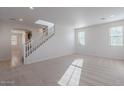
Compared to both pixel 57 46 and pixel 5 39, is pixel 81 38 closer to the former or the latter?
pixel 57 46

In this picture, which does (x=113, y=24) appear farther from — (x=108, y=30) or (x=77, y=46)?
(x=77, y=46)

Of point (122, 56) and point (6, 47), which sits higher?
point (6, 47)

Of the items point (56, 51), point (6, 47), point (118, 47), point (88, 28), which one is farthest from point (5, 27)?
point (118, 47)

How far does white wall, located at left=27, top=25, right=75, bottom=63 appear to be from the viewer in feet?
18.2

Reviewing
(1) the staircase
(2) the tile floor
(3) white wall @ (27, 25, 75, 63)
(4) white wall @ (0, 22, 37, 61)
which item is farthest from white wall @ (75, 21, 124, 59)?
(4) white wall @ (0, 22, 37, 61)

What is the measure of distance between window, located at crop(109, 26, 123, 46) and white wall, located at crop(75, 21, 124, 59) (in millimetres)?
253

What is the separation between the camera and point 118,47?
18.7ft

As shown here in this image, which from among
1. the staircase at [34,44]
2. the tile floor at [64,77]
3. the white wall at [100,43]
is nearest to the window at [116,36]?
the white wall at [100,43]

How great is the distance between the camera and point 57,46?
6844 mm

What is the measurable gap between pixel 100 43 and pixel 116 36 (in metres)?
1.17

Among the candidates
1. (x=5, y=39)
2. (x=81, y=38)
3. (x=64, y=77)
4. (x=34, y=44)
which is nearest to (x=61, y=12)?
(x=64, y=77)

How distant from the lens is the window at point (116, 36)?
5621mm
